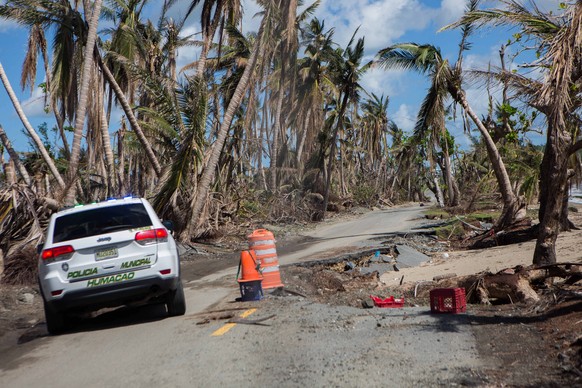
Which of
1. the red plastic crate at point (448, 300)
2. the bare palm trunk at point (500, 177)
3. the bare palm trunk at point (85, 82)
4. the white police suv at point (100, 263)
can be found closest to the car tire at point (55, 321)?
the white police suv at point (100, 263)

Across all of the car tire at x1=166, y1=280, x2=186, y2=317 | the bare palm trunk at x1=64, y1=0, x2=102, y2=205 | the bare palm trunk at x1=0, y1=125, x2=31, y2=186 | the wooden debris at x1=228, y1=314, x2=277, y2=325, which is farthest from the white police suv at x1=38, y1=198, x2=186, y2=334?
the bare palm trunk at x1=64, y1=0, x2=102, y2=205

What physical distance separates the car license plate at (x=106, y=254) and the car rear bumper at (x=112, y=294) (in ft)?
1.27

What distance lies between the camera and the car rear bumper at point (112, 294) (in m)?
9.07

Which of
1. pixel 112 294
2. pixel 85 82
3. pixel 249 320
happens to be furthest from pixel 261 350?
pixel 85 82

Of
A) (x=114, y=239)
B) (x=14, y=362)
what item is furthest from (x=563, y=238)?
(x=14, y=362)

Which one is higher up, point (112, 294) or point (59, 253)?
point (59, 253)

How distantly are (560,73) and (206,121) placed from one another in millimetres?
15931

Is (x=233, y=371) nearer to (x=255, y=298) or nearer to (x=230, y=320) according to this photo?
(x=230, y=320)

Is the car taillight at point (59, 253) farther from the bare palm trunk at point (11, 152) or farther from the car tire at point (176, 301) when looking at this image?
the bare palm trunk at point (11, 152)

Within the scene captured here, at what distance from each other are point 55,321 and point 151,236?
1.77 metres

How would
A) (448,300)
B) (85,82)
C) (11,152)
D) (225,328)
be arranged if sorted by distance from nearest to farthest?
(225,328) → (448,300) → (11,152) → (85,82)

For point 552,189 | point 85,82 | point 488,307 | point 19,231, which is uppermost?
A: point 85,82

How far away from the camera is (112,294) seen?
30.0 ft

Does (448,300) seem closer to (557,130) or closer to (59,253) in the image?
(557,130)
